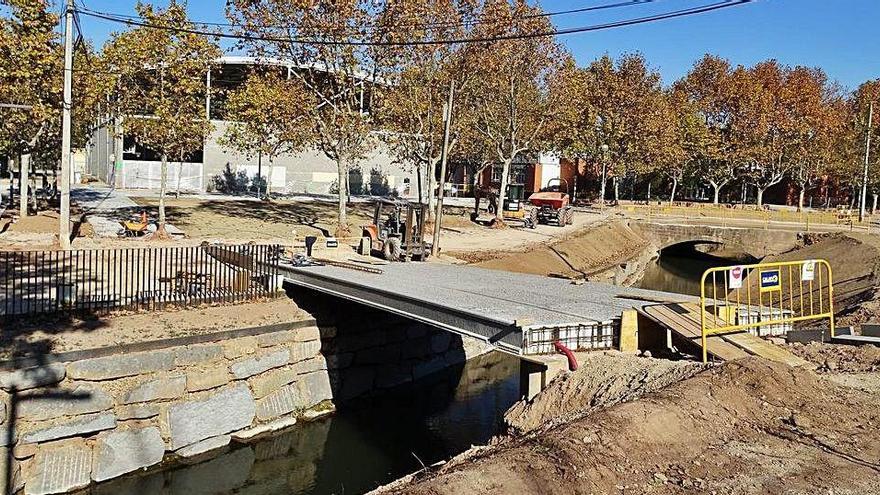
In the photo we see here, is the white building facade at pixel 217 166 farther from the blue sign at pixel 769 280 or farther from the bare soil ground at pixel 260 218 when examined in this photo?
the blue sign at pixel 769 280

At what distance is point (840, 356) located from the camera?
38.0ft

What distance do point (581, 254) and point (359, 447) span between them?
21469 mm

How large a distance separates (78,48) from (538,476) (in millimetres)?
27814

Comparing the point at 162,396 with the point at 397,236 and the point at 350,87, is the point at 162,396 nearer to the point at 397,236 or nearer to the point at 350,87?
the point at 397,236

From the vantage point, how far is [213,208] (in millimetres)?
→ 38562

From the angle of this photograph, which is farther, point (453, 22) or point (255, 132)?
point (255, 132)

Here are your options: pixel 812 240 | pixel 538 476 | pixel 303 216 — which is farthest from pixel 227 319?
pixel 812 240

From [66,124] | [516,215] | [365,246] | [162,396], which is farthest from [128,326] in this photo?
[516,215]

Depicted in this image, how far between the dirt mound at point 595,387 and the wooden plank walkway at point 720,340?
2.21ft

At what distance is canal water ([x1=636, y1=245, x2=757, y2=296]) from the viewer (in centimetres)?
3634

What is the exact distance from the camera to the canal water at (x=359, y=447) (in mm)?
12844

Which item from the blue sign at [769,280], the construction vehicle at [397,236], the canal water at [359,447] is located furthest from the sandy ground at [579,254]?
the blue sign at [769,280]

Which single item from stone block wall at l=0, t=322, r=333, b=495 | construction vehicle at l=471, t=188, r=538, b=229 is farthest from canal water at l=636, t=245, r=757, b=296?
stone block wall at l=0, t=322, r=333, b=495

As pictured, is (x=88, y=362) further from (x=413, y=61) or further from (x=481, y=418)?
(x=413, y=61)
